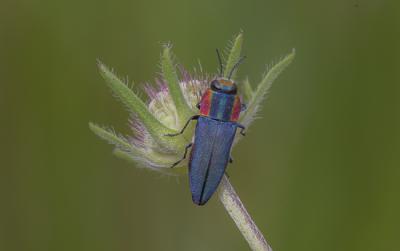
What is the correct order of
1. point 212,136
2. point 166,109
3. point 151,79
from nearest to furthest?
point 212,136 → point 166,109 → point 151,79

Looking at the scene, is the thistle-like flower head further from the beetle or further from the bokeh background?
the bokeh background

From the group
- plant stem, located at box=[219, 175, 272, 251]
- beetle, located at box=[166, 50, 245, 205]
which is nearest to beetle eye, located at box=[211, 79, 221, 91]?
beetle, located at box=[166, 50, 245, 205]

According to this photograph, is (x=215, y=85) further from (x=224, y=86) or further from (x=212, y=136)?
(x=212, y=136)

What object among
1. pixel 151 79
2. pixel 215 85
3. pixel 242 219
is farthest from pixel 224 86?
pixel 151 79

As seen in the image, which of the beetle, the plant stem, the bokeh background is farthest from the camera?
the bokeh background

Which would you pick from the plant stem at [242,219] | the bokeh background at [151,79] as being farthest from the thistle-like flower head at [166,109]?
the bokeh background at [151,79]

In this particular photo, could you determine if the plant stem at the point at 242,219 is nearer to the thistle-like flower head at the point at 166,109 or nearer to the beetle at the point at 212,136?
the beetle at the point at 212,136
